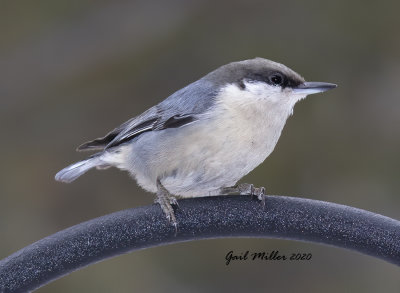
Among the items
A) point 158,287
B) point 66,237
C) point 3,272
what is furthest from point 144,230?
point 158,287

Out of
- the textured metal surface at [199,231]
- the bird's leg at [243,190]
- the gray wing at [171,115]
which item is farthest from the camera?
the gray wing at [171,115]

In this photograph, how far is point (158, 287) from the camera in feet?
9.86

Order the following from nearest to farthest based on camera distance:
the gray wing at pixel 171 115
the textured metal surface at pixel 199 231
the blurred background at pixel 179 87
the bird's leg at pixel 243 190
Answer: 1. the textured metal surface at pixel 199 231
2. the bird's leg at pixel 243 190
3. the gray wing at pixel 171 115
4. the blurred background at pixel 179 87

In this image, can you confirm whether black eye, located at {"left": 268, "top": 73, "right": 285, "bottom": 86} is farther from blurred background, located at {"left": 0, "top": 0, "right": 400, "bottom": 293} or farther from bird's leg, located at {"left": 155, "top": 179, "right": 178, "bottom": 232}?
blurred background, located at {"left": 0, "top": 0, "right": 400, "bottom": 293}

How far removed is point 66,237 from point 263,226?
43cm

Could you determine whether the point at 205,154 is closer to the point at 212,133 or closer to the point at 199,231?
the point at 212,133

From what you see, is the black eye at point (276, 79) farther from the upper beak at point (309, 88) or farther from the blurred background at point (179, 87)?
the blurred background at point (179, 87)

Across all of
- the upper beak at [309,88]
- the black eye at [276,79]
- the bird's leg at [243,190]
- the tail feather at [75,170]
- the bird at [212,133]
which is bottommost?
the bird's leg at [243,190]

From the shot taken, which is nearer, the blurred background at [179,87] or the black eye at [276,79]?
the black eye at [276,79]

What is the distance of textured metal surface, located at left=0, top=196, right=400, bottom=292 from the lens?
1486 mm

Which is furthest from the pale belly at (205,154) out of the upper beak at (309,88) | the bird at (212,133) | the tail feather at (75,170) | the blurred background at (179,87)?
the blurred background at (179,87)

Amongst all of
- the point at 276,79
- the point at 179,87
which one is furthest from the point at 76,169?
the point at 179,87

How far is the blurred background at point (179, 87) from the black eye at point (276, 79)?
900 millimetres

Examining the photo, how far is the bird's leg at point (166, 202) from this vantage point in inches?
64.7
